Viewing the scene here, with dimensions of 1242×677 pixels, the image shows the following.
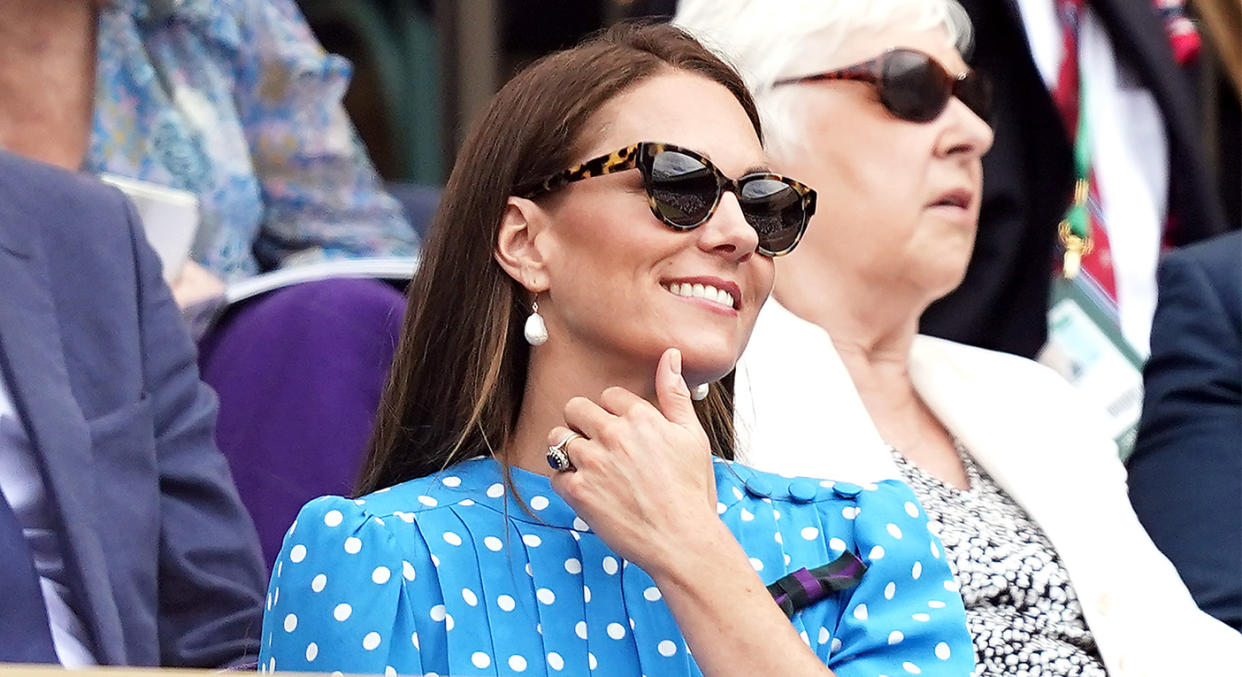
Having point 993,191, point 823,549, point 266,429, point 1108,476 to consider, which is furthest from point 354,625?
point 993,191

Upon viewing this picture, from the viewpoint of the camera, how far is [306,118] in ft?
11.2

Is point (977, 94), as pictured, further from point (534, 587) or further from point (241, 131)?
point (534, 587)

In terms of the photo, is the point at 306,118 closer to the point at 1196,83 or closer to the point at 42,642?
the point at 42,642

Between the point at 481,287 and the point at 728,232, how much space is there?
309 millimetres

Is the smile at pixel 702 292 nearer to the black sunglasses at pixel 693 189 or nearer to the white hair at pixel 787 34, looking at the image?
the black sunglasses at pixel 693 189

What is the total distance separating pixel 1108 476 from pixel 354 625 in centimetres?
159

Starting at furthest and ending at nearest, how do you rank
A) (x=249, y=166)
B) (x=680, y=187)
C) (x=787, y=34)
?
(x=249, y=166)
(x=787, y=34)
(x=680, y=187)

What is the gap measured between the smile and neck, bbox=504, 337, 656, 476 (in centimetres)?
9

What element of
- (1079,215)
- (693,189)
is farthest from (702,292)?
(1079,215)

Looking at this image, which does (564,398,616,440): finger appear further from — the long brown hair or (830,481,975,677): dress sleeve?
(830,481,975,677): dress sleeve

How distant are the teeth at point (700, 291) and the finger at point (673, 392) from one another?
8 centimetres

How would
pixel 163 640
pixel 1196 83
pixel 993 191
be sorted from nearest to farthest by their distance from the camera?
pixel 163 640 < pixel 993 191 < pixel 1196 83

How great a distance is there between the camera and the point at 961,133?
3.13 meters

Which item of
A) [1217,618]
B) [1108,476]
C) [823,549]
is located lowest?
[1217,618]
